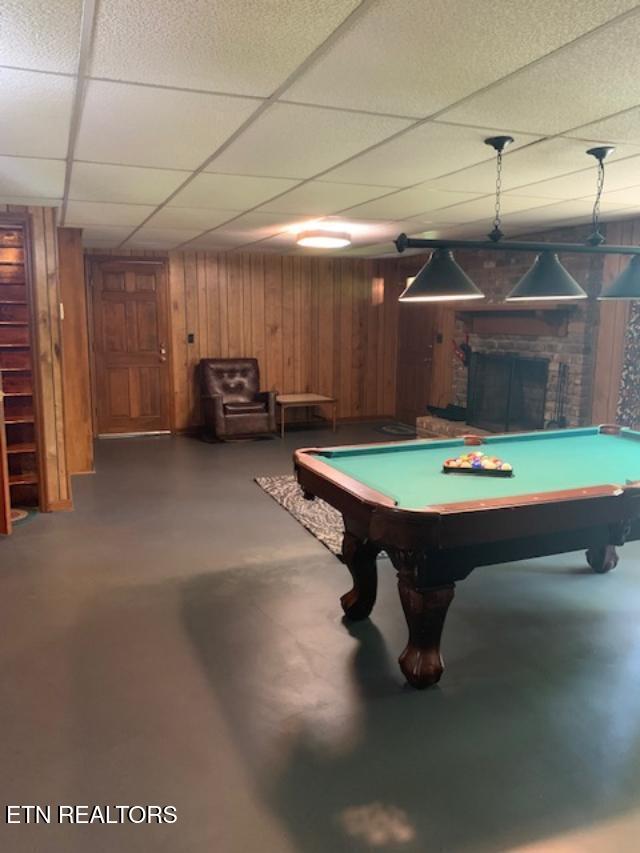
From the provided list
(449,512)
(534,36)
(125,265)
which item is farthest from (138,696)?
(125,265)

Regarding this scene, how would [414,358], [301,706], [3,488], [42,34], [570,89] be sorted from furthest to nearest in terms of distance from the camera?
1. [414,358]
2. [3,488]
3. [301,706]
4. [570,89]
5. [42,34]

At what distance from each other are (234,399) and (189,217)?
10.4 ft

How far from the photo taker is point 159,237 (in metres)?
6.38

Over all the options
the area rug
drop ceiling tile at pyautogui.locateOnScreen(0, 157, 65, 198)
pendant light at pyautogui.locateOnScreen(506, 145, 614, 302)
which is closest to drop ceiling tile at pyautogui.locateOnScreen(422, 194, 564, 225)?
pendant light at pyautogui.locateOnScreen(506, 145, 614, 302)

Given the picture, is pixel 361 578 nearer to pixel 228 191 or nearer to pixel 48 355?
pixel 228 191

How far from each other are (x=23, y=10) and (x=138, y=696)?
7.74 feet

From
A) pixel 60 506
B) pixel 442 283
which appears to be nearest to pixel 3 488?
pixel 60 506

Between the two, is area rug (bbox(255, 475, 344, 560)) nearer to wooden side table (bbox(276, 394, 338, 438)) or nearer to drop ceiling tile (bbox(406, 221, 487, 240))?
wooden side table (bbox(276, 394, 338, 438))

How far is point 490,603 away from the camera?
11.2 ft

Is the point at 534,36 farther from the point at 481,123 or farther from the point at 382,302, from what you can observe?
the point at 382,302

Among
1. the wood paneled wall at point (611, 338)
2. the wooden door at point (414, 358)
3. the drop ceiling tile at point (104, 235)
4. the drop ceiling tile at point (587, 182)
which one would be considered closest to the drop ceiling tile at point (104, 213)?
the drop ceiling tile at point (104, 235)

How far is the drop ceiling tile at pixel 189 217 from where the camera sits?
4.71 metres

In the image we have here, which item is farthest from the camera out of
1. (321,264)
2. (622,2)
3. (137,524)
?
(321,264)

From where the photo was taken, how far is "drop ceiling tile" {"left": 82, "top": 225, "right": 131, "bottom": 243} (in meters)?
5.67
